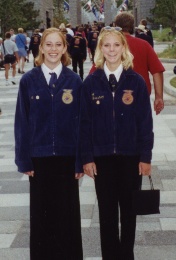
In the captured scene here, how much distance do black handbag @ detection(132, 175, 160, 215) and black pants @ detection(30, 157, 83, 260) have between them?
48 cm

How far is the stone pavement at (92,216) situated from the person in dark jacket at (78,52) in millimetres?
11714

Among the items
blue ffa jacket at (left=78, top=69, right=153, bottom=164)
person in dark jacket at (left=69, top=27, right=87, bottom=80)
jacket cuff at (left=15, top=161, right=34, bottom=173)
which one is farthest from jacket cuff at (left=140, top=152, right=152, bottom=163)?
person in dark jacket at (left=69, top=27, right=87, bottom=80)

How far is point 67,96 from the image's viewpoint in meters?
4.72

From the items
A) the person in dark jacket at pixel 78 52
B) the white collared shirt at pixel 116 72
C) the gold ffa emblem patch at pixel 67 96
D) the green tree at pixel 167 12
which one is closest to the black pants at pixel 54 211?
the gold ffa emblem patch at pixel 67 96

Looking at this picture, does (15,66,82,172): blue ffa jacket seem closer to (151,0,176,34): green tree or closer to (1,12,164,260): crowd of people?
(1,12,164,260): crowd of people

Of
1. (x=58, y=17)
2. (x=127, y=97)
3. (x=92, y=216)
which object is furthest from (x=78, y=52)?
(x=58, y=17)

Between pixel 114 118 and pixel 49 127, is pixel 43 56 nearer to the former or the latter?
pixel 49 127

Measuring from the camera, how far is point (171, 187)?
7926 mm

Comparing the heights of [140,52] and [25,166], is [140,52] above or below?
above

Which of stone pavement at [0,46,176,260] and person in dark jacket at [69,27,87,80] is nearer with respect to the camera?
stone pavement at [0,46,176,260]

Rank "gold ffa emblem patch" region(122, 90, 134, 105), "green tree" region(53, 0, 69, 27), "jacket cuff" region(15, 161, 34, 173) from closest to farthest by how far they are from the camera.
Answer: "gold ffa emblem patch" region(122, 90, 134, 105) < "jacket cuff" region(15, 161, 34, 173) < "green tree" region(53, 0, 69, 27)

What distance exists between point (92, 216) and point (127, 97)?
7.77 ft

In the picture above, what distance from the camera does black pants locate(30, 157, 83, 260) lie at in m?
4.80

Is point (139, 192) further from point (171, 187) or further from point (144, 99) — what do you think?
point (171, 187)
